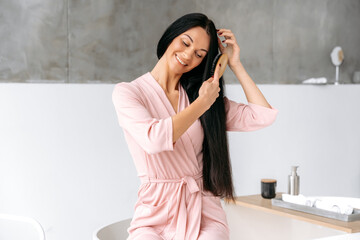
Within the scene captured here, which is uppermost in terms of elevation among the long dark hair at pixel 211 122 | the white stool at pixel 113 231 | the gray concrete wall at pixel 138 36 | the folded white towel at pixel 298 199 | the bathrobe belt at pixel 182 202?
the gray concrete wall at pixel 138 36

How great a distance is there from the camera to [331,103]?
→ 410 centimetres

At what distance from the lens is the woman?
1579mm

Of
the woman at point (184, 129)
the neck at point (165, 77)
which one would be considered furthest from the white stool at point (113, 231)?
the neck at point (165, 77)

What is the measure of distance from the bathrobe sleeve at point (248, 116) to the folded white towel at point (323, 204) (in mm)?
432

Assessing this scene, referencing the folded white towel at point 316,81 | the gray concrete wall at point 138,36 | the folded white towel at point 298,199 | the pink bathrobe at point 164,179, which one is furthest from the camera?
the folded white towel at point 316,81

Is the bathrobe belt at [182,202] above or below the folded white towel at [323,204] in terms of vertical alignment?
above

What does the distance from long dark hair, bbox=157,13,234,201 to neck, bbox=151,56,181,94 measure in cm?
5

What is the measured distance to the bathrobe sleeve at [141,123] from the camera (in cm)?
151

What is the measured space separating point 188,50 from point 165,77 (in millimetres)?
137

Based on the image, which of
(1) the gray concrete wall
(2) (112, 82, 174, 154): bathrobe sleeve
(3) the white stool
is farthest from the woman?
(1) the gray concrete wall

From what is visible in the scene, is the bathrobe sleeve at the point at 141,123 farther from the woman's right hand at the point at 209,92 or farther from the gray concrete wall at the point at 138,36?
the gray concrete wall at the point at 138,36

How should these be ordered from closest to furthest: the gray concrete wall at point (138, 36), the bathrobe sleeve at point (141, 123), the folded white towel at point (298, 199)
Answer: the bathrobe sleeve at point (141, 123) → the folded white towel at point (298, 199) → the gray concrete wall at point (138, 36)

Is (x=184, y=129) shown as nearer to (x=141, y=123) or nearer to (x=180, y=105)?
(x=141, y=123)

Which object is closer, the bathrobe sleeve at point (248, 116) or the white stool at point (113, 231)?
the white stool at point (113, 231)
